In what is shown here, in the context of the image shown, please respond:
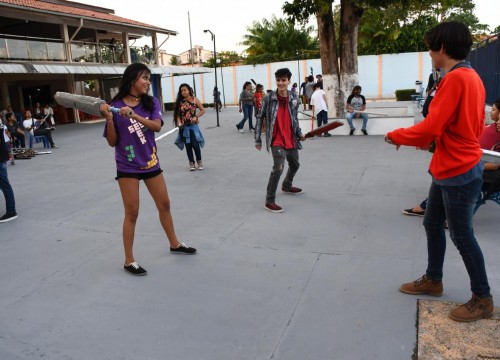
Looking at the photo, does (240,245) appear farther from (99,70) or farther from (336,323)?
(99,70)

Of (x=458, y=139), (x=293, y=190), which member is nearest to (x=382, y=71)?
(x=293, y=190)

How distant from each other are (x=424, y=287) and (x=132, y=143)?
2418 mm

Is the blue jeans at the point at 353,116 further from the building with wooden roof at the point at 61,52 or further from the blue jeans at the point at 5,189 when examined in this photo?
the building with wooden roof at the point at 61,52

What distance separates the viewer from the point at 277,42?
3431 cm

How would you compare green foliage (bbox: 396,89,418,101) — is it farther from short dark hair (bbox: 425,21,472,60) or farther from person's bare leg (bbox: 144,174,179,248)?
short dark hair (bbox: 425,21,472,60)

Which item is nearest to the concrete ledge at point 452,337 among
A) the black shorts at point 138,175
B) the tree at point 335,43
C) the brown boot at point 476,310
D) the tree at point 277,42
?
the brown boot at point 476,310

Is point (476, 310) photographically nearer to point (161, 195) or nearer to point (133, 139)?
point (161, 195)

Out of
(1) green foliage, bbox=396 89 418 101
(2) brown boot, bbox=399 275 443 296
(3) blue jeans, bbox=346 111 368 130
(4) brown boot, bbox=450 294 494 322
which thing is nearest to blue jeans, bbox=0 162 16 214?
(2) brown boot, bbox=399 275 443 296

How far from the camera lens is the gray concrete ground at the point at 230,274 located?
2.66 m

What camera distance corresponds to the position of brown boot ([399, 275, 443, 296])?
3029 millimetres

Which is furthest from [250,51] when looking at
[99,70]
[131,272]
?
[131,272]

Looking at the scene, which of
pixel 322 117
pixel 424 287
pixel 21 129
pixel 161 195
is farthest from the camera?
pixel 322 117

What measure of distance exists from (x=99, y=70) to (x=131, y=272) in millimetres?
18167

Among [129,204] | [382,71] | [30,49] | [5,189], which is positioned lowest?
[5,189]
